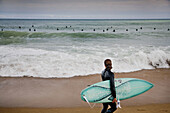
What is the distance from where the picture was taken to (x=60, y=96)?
470 cm

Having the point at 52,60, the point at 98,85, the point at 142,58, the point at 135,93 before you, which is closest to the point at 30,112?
the point at 98,85

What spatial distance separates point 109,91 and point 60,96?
2110mm

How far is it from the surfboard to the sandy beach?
0.62m

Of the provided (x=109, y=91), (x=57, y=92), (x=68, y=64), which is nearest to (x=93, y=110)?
(x=109, y=91)

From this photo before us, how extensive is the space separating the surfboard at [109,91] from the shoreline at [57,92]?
0.90 metres

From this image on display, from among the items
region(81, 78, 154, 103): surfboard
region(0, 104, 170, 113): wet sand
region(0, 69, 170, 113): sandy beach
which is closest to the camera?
region(81, 78, 154, 103): surfboard

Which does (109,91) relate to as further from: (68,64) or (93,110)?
(68,64)

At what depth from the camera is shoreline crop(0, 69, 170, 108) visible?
430cm

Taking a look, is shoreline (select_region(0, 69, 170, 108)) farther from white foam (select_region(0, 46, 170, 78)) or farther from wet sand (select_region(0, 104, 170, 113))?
white foam (select_region(0, 46, 170, 78))

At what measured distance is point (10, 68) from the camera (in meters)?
6.96

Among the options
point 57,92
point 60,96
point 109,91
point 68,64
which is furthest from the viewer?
point 68,64

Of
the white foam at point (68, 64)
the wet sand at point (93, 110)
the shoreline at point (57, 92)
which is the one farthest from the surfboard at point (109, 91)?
the white foam at point (68, 64)

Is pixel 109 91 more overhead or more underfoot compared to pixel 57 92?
more overhead

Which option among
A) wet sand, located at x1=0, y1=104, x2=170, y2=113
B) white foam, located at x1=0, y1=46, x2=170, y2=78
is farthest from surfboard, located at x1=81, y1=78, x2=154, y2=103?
white foam, located at x1=0, y1=46, x2=170, y2=78
